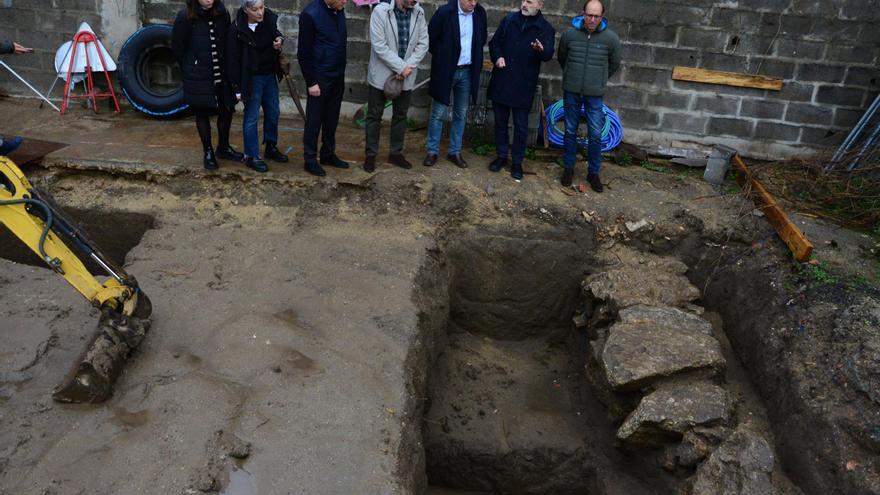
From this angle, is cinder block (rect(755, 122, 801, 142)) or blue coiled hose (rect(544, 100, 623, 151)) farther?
cinder block (rect(755, 122, 801, 142))

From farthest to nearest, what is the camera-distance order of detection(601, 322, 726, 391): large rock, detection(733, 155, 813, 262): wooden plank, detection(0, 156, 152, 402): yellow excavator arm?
detection(733, 155, 813, 262): wooden plank, detection(601, 322, 726, 391): large rock, detection(0, 156, 152, 402): yellow excavator arm

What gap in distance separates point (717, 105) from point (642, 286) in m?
2.97

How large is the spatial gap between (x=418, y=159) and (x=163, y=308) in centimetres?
327

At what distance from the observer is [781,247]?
6.08 meters

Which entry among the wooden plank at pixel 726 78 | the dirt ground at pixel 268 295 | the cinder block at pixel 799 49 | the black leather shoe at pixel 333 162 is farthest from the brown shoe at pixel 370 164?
the cinder block at pixel 799 49

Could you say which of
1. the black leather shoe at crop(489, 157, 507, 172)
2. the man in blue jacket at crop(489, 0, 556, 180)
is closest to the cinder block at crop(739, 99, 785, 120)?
the man in blue jacket at crop(489, 0, 556, 180)

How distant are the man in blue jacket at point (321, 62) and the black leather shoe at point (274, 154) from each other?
409 millimetres

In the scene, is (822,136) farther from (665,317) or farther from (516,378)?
(516,378)

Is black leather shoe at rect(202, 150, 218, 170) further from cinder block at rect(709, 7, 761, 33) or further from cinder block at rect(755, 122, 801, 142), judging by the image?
cinder block at rect(755, 122, 801, 142)

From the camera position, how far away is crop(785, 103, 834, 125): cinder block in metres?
7.74

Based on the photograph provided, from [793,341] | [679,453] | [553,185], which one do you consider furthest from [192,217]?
[793,341]

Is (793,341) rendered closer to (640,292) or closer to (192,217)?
(640,292)

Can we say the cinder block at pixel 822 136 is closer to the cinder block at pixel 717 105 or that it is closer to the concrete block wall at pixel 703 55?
the concrete block wall at pixel 703 55

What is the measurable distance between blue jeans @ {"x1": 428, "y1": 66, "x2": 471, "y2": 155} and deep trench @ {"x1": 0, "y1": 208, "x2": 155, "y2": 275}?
2759 millimetres
